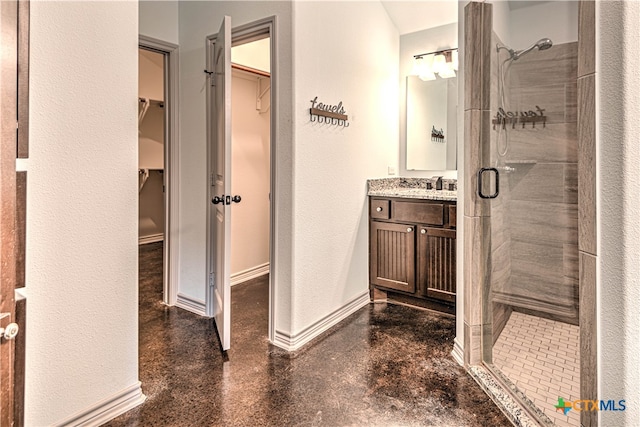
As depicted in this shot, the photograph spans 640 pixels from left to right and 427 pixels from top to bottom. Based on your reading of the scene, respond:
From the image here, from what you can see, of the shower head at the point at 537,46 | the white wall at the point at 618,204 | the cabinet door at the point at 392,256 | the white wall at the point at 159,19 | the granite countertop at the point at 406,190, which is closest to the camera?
the white wall at the point at 618,204

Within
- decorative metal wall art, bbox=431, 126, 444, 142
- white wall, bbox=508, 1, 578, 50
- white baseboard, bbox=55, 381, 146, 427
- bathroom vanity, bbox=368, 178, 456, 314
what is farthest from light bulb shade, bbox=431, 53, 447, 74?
white baseboard, bbox=55, 381, 146, 427

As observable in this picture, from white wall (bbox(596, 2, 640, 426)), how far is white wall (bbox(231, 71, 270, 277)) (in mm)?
3007

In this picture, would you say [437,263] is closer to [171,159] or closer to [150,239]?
[171,159]

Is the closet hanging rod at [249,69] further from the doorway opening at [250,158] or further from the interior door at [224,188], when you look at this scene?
the interior door at [224,188]

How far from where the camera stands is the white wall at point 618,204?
44.3 inches

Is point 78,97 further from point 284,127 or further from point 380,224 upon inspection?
point 380,224

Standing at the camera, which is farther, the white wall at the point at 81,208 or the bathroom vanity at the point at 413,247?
the bathroom vanity at the point at 413,247

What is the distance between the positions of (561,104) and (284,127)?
74.2 inches

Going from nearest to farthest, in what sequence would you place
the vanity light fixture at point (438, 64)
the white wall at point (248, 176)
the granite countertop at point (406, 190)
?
the granite countertop at point (406, 190) < the vanity light fixture at point (438, 64) < the white wall at point (248, 176)

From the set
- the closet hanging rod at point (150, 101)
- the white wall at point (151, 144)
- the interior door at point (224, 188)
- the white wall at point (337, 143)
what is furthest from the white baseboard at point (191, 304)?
the closet hanging rod at point (150, 101)

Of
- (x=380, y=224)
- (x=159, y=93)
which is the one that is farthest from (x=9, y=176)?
(x=159, y=93)

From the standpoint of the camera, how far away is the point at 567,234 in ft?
8.18

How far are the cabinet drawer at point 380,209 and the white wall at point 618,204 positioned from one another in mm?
1934

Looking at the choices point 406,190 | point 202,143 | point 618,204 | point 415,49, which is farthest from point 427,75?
point 618,204
